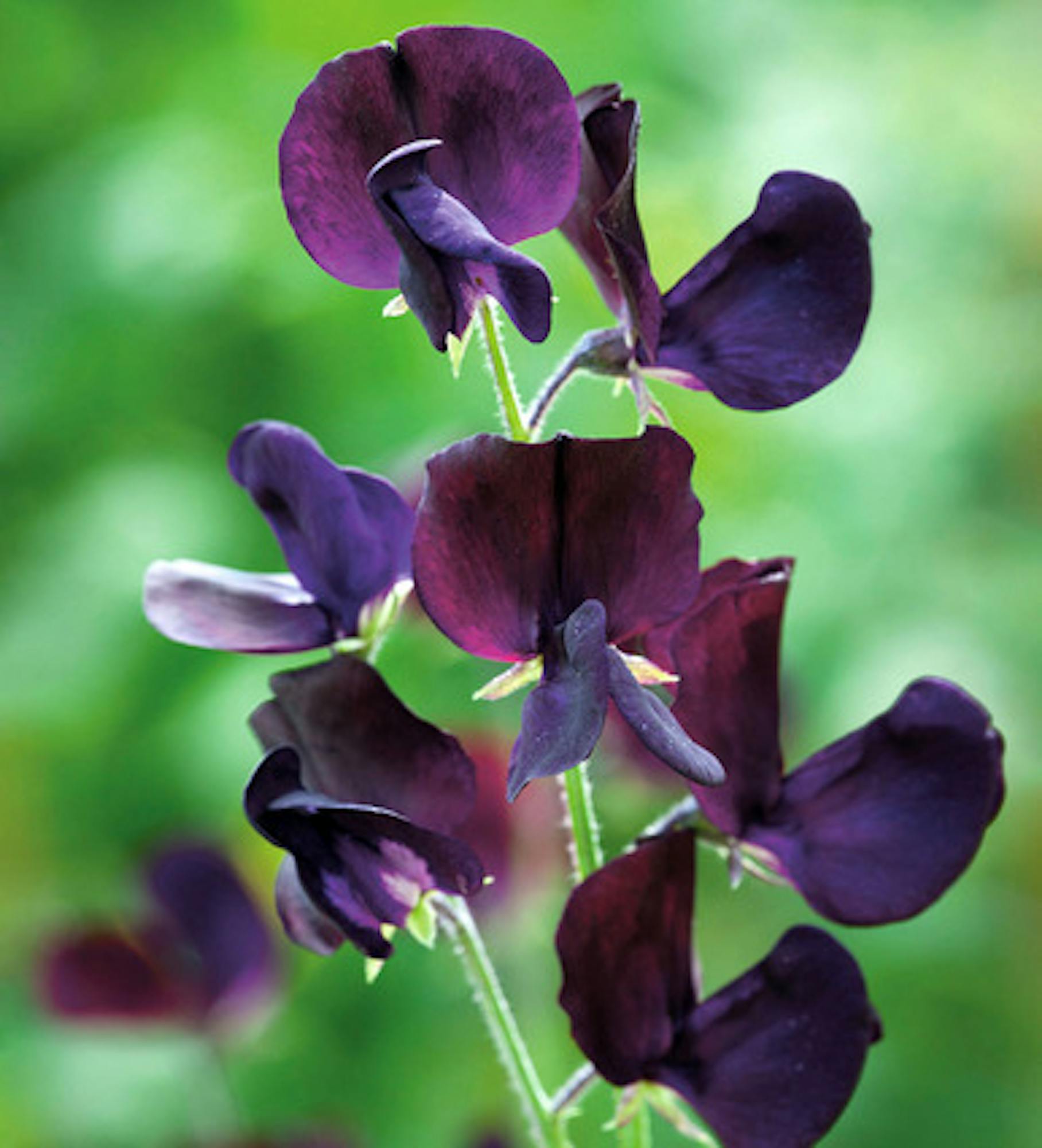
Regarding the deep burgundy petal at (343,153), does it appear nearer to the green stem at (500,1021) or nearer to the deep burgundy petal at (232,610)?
the deep burgundy petal at (232,610)

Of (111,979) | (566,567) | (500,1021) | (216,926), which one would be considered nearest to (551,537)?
(566,567)

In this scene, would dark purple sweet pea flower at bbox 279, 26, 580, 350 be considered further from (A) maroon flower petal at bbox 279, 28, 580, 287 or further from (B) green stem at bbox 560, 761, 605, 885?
(B) green stem at bbox 560, 761, 605, 885

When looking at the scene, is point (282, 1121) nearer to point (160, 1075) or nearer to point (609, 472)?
point (160, 1075)

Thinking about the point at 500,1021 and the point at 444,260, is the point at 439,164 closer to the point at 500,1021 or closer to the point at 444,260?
the point at 444,260

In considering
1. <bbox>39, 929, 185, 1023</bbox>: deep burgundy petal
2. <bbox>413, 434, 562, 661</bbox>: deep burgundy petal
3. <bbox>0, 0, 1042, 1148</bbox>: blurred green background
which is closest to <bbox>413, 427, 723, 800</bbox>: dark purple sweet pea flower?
<bbox>413, 434, 562, 661</bbox>: deep burgundy petal

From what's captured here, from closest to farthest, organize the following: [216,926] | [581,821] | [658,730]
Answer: [658,730] < [581,821] < [216,926]

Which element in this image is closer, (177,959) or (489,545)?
(489,545)

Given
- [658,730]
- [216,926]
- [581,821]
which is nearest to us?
[658,730]
